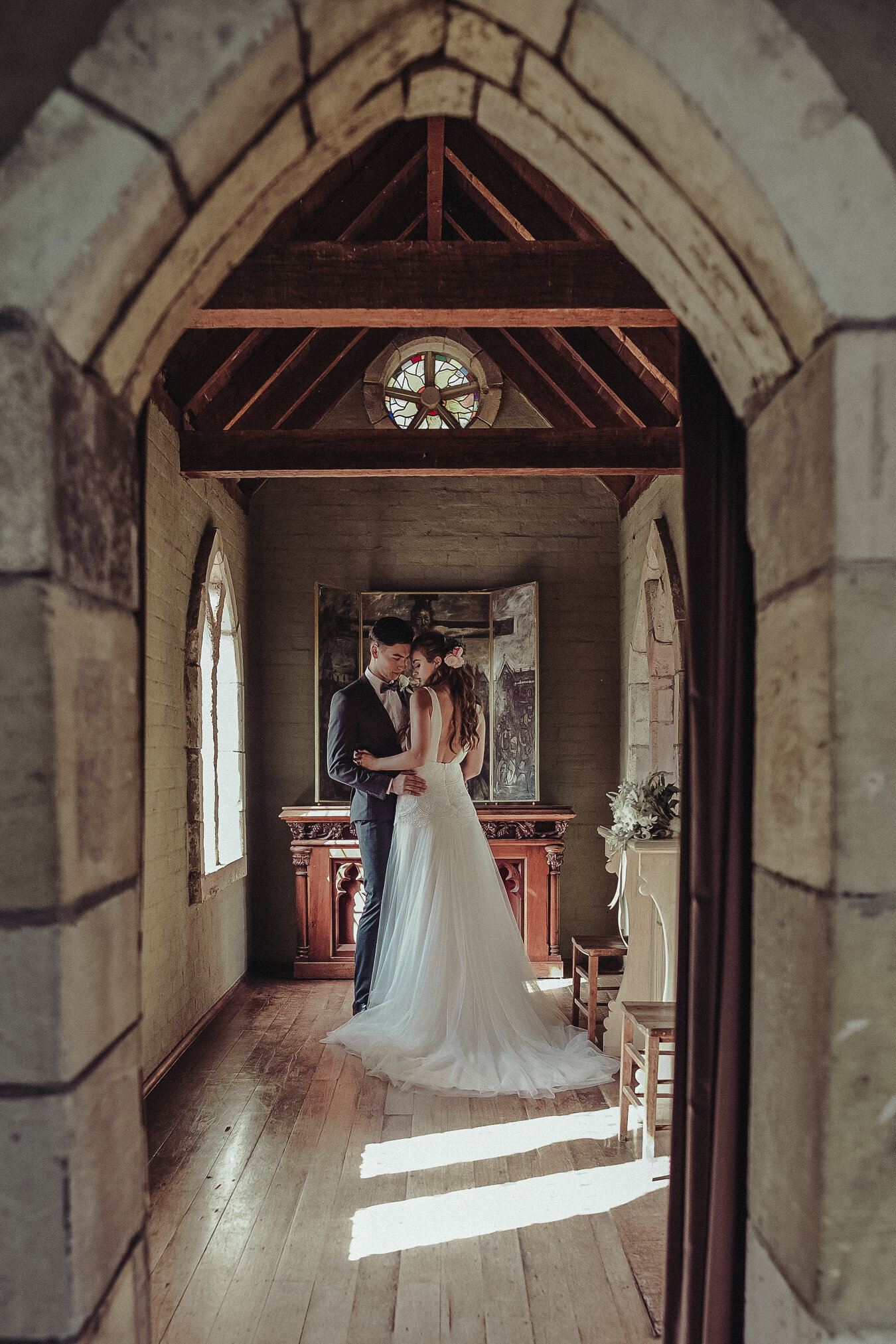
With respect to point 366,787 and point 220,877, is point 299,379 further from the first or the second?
point 220,877

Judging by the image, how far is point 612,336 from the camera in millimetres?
4688

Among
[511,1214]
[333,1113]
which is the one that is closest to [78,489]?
[511,1214]

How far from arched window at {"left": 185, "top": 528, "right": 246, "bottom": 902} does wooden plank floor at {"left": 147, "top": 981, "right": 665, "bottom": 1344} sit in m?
1.22

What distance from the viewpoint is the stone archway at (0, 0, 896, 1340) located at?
1.21m

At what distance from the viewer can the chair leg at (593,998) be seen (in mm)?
4328

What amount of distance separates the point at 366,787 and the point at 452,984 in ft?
3.53

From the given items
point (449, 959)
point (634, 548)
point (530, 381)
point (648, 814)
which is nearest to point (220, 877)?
point (449, 959)

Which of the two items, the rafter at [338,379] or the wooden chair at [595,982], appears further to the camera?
the rafter at [338,379]

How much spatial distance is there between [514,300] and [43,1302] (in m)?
2.94

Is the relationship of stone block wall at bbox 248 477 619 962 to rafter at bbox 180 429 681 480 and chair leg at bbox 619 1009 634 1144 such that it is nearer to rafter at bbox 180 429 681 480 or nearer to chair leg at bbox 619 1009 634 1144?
rafter at bbox 180 429 681 480

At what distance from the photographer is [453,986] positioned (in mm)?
4152

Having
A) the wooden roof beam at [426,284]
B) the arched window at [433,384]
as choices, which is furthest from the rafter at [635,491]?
the wooden roof beam at [426,284]

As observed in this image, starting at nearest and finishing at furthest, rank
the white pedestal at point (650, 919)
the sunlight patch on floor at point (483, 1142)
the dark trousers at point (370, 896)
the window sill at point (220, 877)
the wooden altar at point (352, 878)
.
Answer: the sunlight patch on floor at point (483, 1142), the white pedestal at point (650, 919), the dark trousers at point (370, 896), the window sill at point (220, 877), the wooden altar at point (352, 878)

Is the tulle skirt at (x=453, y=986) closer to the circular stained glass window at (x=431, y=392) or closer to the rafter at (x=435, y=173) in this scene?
the rafter at (x=435, y=173)
